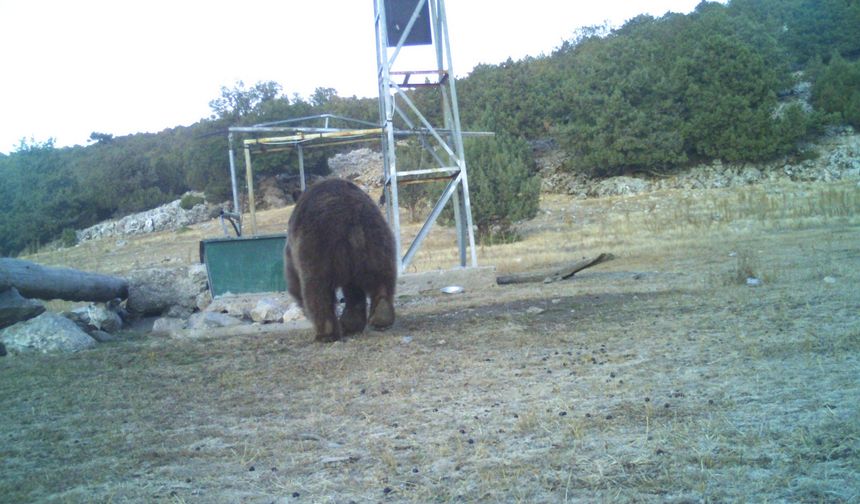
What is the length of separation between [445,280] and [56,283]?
5689 mm

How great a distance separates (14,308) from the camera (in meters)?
7.98

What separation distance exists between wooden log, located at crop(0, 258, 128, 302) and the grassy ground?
126cm

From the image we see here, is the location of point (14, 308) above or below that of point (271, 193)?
below

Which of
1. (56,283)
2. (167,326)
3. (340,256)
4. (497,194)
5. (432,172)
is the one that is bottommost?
(167,326)

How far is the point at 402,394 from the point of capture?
499 centimetres

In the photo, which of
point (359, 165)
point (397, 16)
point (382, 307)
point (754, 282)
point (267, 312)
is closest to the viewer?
point (382, 307)

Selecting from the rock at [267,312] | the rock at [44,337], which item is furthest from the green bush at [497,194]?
the rock at [44,337]

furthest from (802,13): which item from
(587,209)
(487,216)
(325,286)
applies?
(325,286)

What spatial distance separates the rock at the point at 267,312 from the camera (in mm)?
9586

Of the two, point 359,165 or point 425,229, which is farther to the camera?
point 359,165

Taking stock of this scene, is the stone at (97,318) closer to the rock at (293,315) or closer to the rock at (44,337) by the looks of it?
the rock at (44,337)

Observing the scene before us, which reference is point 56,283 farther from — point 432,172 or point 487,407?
point 487,407

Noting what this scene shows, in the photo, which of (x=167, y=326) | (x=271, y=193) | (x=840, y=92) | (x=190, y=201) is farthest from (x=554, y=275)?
(x=190, y=201)

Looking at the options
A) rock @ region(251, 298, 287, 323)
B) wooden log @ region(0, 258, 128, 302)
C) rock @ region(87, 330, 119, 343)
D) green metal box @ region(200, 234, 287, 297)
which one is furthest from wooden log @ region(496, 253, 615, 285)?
wooden log @ region(0, 258, 128, 302)
